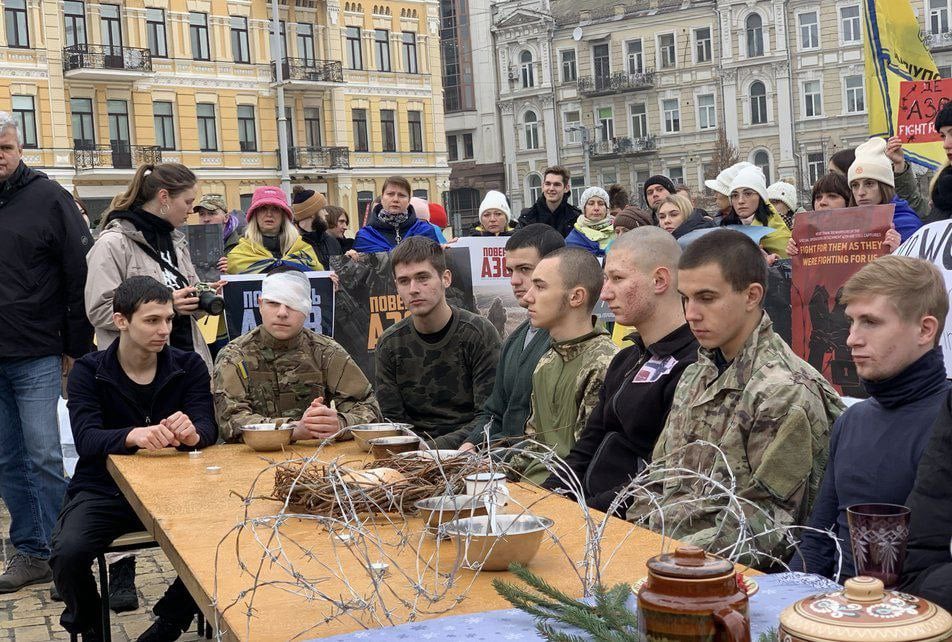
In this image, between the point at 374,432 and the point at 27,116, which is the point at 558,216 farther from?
the point at 27,116

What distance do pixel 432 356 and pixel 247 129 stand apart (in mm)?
38292

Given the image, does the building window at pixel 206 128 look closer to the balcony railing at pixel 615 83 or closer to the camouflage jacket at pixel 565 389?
the balcony railing at pixel 615 83

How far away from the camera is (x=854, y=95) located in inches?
2111

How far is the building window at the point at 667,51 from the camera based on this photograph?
5928 cm

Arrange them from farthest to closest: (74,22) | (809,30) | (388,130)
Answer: (809,30)
(388,130)
(74,22)

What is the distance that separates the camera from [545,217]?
10.8m

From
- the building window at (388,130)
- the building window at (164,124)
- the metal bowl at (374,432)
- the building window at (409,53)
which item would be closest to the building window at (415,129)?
the building window at (388,130)

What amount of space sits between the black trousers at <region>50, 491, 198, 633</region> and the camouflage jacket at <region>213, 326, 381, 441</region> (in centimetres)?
84

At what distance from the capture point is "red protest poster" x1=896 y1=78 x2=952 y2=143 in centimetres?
847

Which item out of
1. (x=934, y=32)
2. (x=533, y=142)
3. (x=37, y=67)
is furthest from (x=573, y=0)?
(x=37, y=67)

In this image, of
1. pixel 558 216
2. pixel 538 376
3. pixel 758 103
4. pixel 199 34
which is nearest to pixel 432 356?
pixel 538 376

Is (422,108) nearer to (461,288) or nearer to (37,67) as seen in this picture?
(37,67)

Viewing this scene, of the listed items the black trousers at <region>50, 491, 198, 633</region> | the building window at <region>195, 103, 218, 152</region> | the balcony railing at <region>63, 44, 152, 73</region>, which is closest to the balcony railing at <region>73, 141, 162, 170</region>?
the building window at <region>195, 103, 218, 152</region>

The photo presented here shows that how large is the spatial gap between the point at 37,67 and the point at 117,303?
3456 centimetres
